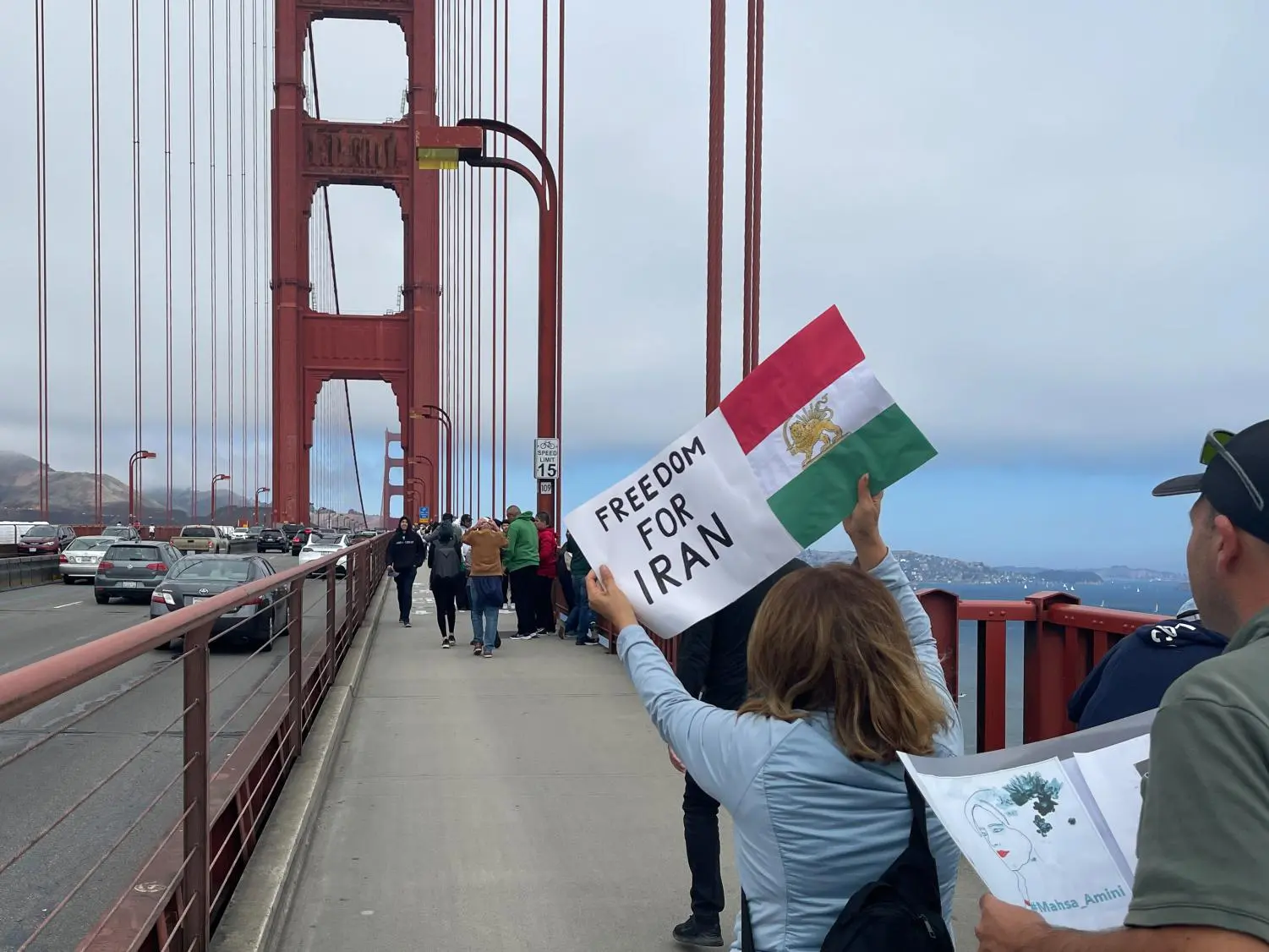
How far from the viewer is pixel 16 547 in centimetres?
3925

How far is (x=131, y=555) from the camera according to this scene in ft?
77.7

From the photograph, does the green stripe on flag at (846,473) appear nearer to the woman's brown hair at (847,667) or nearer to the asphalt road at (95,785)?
the woman's brown hair at (847,667)

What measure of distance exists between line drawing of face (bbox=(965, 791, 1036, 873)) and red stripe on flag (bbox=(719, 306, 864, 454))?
43.5 inches

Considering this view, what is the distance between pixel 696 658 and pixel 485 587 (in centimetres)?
835

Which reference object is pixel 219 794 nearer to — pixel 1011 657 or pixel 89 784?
pixel 89 784

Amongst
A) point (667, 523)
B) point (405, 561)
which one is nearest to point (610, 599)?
point (667, 523)

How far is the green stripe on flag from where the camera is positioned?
2412 mm

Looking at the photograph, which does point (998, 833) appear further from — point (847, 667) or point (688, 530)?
point (688, 530)

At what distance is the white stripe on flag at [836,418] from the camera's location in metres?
2.40

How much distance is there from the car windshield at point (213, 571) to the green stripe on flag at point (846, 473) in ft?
47.0

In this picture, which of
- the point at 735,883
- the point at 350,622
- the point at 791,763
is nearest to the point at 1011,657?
the point at 735,883

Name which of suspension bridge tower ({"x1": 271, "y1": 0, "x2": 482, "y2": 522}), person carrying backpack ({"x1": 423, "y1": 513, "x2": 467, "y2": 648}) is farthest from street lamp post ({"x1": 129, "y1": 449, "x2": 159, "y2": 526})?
person carrying backpack ({"x1": 423, "y1": 513, "x2": 467, "y2": 648})

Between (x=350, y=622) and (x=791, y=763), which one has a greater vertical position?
(x=791, y=763)

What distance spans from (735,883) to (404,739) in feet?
10.9
